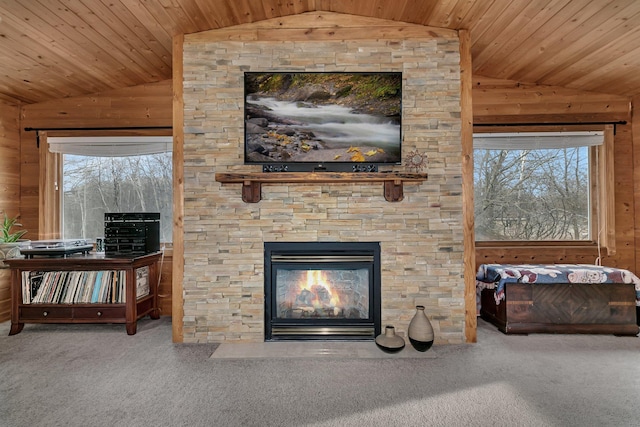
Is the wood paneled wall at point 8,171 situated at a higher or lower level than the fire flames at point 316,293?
higher

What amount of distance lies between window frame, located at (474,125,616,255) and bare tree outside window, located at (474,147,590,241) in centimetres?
6

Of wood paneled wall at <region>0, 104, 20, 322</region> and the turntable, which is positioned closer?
the turntable

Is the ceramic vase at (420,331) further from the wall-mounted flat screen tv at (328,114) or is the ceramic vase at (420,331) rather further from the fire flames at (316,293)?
the wall-mounted flat screen tv at (328,114)

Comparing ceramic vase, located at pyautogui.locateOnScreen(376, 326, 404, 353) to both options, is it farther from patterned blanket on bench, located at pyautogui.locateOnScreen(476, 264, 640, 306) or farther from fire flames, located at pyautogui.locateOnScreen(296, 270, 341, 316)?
patterned blanket on bench, located at pyautogui.locateOnScreen(476, 264, 640, 306)

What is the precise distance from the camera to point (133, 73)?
3.40m

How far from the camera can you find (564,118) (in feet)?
11.9

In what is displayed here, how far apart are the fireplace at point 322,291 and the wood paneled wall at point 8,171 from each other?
2.93 metres

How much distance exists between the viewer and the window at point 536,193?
371 cm

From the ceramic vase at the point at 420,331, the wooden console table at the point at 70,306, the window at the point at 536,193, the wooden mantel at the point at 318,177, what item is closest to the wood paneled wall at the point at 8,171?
the wooden console table at the point at 70,306

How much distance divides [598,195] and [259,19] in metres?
3.93

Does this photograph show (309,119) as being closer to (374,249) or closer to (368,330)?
(374,249)

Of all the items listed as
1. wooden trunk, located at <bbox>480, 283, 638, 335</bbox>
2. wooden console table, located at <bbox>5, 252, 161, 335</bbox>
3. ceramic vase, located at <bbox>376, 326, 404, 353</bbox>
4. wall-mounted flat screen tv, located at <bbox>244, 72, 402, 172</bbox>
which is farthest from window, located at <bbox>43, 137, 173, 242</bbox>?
wooden trunk, located at <bbox>480, 283, 638, 335</bbox>

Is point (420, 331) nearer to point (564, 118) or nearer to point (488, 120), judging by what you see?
point (488, 120)

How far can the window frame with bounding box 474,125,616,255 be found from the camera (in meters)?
3.57
